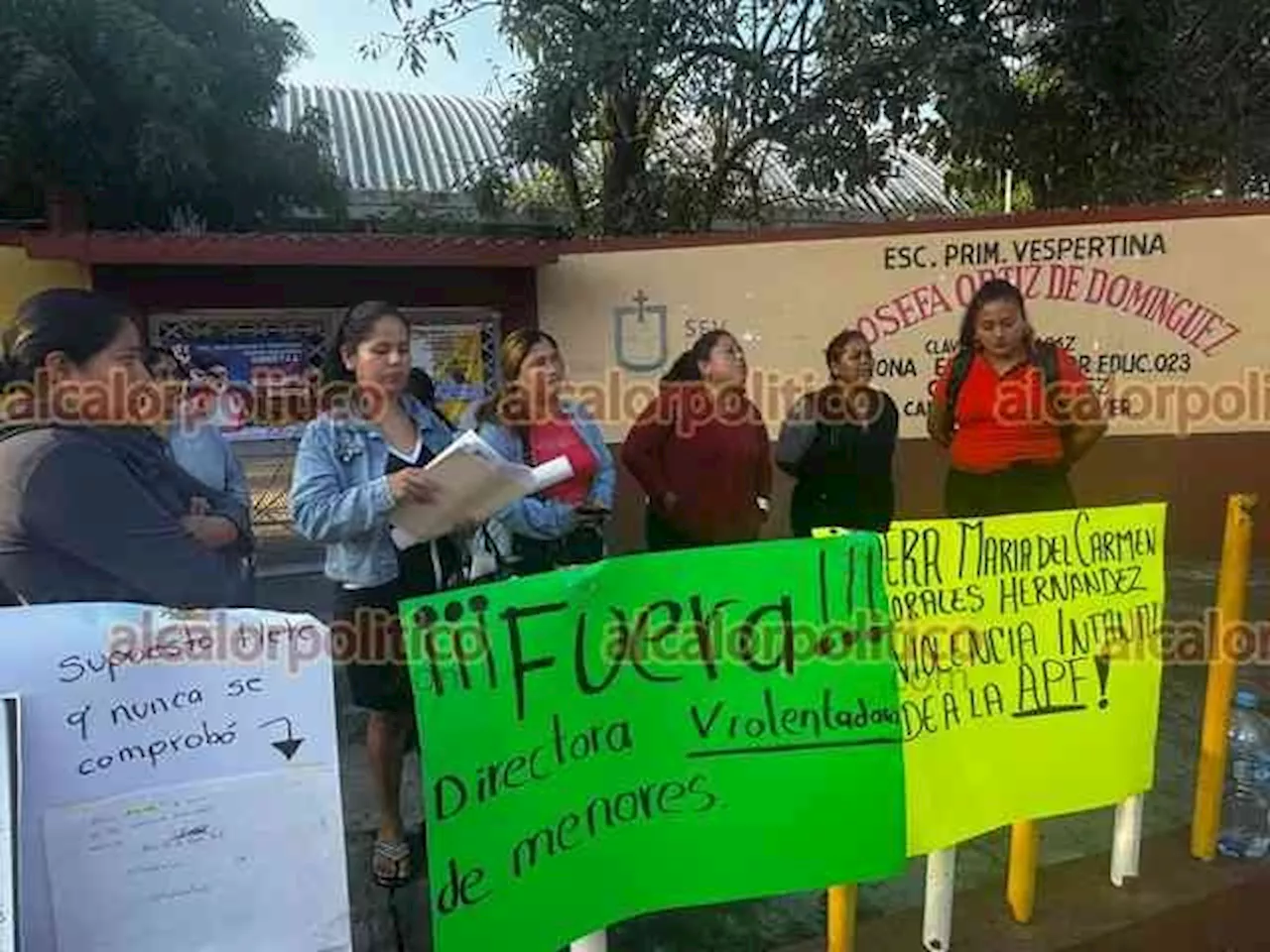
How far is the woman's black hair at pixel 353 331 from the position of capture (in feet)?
9.34

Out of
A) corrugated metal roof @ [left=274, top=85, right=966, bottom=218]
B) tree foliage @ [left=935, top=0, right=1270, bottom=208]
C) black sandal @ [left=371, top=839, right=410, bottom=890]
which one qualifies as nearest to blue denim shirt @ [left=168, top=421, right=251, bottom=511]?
black sandal @ [left=371, top=839, right=410, bottom=890]

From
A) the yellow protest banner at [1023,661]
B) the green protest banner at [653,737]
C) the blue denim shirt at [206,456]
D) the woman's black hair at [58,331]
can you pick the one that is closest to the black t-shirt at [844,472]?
the yellow protest banner at [1023,661]

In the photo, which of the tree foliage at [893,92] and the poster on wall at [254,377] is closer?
the poster on wall at [254,377]

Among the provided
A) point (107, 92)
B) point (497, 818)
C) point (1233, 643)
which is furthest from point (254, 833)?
point (107, 92)

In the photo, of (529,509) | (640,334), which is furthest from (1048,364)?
(640,334)

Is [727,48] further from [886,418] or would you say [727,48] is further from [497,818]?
[497,818]

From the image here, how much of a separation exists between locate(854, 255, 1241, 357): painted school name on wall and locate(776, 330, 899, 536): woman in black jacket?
2851 mm

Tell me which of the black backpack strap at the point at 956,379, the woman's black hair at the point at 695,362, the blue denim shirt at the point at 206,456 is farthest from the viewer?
the woman's black hair at the point at 695,362

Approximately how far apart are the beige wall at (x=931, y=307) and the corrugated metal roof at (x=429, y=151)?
4211 mm

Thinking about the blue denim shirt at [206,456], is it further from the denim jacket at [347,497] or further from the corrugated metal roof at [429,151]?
the corrugated metal roof at [429,151]

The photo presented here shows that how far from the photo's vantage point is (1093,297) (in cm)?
685

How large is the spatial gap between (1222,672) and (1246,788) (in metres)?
0.48

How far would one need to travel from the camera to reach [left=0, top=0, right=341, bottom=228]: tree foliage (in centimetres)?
795

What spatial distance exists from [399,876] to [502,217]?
9368mm
